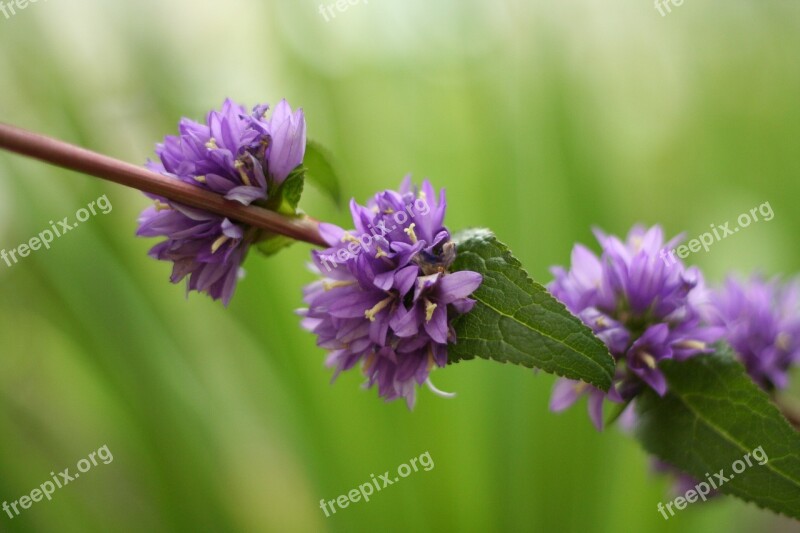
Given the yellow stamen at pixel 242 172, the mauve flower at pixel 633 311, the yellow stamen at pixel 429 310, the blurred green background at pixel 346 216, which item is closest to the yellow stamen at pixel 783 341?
the mauve flower at pixel 633 311

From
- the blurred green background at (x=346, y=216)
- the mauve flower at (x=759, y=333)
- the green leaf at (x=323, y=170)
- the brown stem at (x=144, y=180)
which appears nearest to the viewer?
the brown stem at (x=144, y=180)

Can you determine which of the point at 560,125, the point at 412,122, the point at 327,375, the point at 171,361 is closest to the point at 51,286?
the point at 171,361

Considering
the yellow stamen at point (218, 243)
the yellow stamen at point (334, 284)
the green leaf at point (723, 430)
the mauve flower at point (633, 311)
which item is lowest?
the green leaf at point (723, 430)

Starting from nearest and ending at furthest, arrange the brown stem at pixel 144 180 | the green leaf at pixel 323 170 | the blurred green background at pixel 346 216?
the brown stem at pixel 144 180 → the green leaf at pixel 323 170 → the blurred green background at pixel 346 216

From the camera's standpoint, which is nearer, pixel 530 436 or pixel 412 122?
pixel 530 436

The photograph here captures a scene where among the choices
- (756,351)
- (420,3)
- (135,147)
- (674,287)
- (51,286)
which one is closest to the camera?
(674,287)

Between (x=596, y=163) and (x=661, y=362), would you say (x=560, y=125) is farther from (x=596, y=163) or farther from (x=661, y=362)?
(x=661, y=362)

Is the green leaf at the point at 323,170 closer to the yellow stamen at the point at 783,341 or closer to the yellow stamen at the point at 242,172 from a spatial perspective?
the yellow stamen at the point at 242,172
